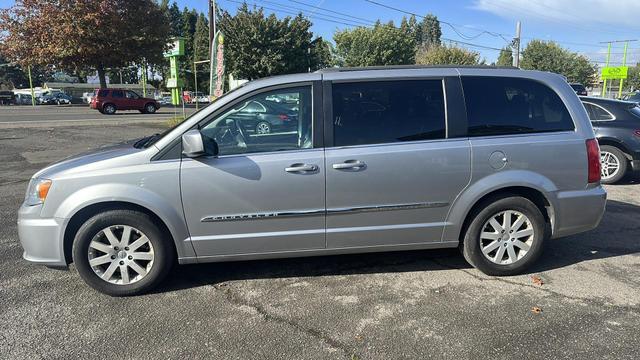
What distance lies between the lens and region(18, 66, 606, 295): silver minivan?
12.3 feet

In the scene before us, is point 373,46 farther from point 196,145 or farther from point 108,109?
point 196,145

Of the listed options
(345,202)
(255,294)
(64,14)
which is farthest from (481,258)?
(64,14)

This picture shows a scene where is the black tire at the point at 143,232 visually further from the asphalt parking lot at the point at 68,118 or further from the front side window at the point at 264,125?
the asphalt parking lot at the point at 68,118

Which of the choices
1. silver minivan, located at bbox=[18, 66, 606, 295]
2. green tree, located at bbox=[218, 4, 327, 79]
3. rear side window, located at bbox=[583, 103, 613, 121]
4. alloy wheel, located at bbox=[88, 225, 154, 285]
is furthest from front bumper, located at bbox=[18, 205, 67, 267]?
green tree, located at bbox=[218, 4, 327, 79]

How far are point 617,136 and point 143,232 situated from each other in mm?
8213

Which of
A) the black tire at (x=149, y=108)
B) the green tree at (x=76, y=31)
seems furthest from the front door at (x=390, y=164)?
the green tree at (x=76, y=31)

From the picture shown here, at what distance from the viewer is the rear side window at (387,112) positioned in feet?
12.9

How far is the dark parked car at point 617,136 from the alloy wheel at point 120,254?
7841 millimetres

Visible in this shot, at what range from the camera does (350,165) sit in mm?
3844

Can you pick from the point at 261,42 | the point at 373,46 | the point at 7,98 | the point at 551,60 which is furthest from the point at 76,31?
the point at 551,60

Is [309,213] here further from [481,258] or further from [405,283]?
[481,258]

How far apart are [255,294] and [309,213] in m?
0.83

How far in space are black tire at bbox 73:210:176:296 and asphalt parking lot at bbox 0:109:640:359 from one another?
4.6 inches

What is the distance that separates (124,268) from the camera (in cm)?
384
